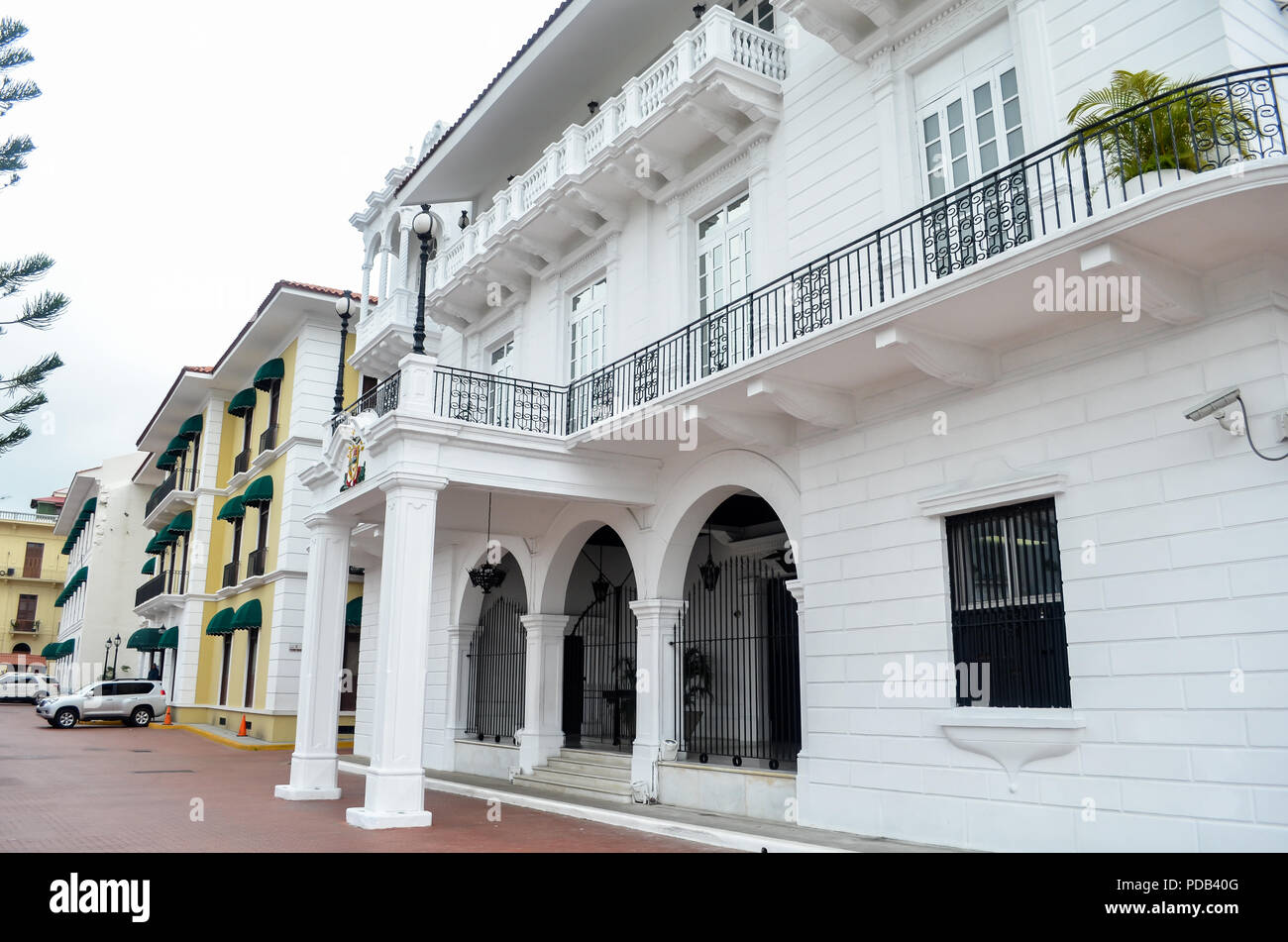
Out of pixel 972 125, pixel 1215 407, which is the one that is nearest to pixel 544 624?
pixel 972 125

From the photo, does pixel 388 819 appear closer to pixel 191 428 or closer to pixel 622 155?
pixel 622 155

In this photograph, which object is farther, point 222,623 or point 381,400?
point 222,623

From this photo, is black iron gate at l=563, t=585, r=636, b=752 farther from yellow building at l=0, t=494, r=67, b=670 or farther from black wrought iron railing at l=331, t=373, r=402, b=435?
yellow building at l=0, t=494, r=67, b=670

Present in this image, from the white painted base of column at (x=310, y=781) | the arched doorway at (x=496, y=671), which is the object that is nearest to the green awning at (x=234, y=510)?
the arched doorway at (x=496, y=671)

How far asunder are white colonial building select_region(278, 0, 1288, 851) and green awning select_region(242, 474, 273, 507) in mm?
11774

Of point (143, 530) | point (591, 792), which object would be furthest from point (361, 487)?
point (143, 530)

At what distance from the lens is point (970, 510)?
29.1 feet

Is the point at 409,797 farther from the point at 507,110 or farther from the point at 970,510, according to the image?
the point at 507,110

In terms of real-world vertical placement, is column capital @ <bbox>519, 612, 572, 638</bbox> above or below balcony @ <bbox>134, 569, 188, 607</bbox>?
below

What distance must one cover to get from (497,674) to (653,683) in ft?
18.1

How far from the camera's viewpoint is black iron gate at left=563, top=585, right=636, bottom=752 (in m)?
17.6

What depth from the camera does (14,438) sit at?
8922 millimetres

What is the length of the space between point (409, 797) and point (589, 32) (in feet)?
36.7

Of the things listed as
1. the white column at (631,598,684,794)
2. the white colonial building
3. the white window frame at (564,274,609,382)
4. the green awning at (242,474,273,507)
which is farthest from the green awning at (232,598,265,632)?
the white column at (631,598,684,794)
